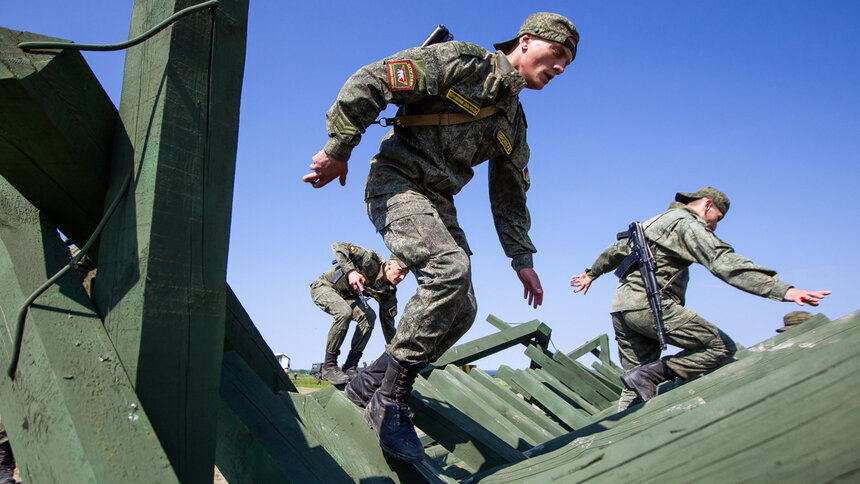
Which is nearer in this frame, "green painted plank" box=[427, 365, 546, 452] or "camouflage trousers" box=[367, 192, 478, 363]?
"camouflage trousers" box=[367, 192, 478, 363]

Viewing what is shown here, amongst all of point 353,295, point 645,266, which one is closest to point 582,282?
point 645,266

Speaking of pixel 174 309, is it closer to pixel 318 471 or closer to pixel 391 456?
pixel 318 471

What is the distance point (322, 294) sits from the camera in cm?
827

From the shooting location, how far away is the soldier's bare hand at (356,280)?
7.79 m

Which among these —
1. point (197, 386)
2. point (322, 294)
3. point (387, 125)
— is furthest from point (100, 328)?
point (322, 294)

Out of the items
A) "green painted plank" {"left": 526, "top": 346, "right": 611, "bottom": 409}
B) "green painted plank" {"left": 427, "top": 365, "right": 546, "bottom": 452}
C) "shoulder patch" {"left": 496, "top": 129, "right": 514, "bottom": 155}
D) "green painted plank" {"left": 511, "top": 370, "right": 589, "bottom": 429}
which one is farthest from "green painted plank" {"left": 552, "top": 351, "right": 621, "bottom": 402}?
"shoulder patch" {"left": 496, "top": 129, "right": 514, "bottom": 155}

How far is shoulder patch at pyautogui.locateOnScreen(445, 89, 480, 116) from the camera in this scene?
2592 millimetres

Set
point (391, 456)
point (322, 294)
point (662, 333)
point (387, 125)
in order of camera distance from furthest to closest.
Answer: point (322, 294) → point (662, 333) → point (387, 125) → point (391, 456)

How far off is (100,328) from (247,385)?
82 centimetres

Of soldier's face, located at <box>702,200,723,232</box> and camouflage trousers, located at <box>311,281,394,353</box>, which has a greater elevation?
soldier's face, located at <box>702,200,723,232</box>

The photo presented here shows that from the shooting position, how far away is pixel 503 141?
115 inches

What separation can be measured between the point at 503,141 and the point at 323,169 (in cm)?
105

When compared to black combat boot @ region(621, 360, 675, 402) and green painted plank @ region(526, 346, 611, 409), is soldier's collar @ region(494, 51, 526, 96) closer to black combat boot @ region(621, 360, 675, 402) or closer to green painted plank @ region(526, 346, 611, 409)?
black combat boot @ region(621, 360, 675, 402)

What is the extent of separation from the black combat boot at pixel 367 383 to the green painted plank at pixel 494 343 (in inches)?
144
